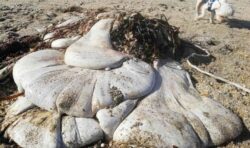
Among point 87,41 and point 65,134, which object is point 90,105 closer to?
point 65,134

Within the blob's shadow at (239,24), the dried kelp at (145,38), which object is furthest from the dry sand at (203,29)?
the dried kelp at (145,38)

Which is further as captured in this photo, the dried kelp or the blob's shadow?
the blob's shadow

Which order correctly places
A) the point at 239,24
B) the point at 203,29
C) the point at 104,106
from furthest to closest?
the point at 239,24 → the point at 203,29 → the point at 104,106

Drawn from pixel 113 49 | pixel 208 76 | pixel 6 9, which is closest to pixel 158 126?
pixel 113 49

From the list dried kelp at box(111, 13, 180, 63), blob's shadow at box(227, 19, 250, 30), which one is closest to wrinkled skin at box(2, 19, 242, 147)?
dried kelp at box(111, 13, 180, 63)

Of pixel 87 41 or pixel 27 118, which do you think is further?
pixel 87 41

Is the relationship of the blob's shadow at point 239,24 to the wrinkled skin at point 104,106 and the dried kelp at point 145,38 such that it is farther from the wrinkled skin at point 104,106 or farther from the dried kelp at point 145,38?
the wrinkled skin at point 104,106

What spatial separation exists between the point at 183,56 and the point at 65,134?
218 centimetres

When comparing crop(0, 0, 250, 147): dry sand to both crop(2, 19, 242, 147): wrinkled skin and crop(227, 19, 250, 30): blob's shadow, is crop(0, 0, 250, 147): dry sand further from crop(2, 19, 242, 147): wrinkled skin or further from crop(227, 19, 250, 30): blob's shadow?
crop(2, 19, 242, 147): wrinkled skin

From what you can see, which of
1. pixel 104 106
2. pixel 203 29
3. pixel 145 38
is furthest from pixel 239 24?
pixel 104 106

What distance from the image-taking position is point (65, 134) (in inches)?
139

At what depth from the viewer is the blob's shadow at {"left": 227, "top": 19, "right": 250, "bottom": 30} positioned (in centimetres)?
703

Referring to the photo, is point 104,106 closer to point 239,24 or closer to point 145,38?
point 145,38

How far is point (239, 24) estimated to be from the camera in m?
7.20
